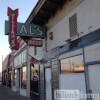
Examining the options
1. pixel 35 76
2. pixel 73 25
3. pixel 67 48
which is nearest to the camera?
pixel 73 25

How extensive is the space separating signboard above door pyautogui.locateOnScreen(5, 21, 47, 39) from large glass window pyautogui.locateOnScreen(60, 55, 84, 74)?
106 inches

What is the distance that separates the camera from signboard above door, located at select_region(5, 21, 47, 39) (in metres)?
8.84

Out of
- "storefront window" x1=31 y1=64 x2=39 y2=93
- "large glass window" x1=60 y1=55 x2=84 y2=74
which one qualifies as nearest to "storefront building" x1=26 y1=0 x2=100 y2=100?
"large glass window" x1=60 y1=55 x2=84 y2=74

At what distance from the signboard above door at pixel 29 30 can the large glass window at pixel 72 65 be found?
270 cm

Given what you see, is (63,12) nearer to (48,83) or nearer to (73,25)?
(73,25)

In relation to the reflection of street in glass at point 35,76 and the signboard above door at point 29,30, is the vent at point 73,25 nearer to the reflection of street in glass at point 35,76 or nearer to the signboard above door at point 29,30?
the signboard above door at point 29,30

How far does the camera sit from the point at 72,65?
6.97 meters

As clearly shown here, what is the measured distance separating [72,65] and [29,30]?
3.83 meters

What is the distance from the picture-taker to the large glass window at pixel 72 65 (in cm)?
631

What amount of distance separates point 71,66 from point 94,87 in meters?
1.94

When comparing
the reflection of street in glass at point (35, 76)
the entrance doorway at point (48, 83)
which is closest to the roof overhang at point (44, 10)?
the entrance doorway at point (48, 83)

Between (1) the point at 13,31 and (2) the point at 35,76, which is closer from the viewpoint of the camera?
(1) the point at 13,31

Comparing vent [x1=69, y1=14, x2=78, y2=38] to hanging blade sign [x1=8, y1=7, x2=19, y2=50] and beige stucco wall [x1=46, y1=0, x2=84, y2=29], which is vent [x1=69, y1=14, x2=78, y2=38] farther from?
hanging blade sign [x1=8, y1=7, x2=19, y2=50]

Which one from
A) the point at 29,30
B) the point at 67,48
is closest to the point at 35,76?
the point at 29,30
